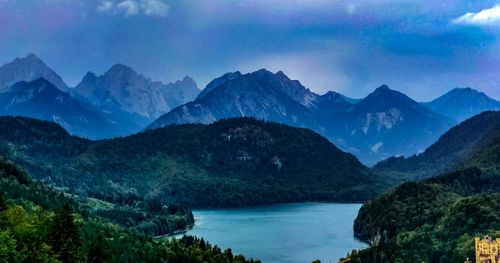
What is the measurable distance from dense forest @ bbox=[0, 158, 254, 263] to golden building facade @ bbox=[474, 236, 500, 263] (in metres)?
34.3

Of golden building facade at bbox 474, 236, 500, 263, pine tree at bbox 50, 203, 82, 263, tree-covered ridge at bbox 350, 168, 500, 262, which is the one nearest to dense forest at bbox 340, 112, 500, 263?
tree-covered ridge at bbox 350, 168, 500, 262

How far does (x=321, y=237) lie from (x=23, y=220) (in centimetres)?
11526

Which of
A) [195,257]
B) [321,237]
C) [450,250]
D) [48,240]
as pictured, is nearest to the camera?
[48,240]

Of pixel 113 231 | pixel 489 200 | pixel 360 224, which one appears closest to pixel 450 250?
pixel 489 200

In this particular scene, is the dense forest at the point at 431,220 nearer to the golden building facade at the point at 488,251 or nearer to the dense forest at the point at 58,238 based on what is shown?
the golden building facade at the point at 488,251

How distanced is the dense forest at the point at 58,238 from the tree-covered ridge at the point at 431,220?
3192 centimetres

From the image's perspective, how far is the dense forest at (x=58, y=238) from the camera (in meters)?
65.4

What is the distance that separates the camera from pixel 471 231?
129m

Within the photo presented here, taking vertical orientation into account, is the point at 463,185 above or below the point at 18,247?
above

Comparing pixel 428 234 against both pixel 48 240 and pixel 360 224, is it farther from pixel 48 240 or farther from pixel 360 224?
pixel 48 240

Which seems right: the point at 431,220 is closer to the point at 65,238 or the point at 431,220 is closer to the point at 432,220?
the point at 432,220

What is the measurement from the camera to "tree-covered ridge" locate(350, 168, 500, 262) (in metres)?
124

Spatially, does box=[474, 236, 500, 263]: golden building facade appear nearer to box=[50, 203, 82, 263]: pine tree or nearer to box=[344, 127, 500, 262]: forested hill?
box=[344, 127, 500, 262]: forested hill

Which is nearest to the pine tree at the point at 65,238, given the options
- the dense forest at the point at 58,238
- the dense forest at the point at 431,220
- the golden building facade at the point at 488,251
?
the dense forest at the point at 58,238
